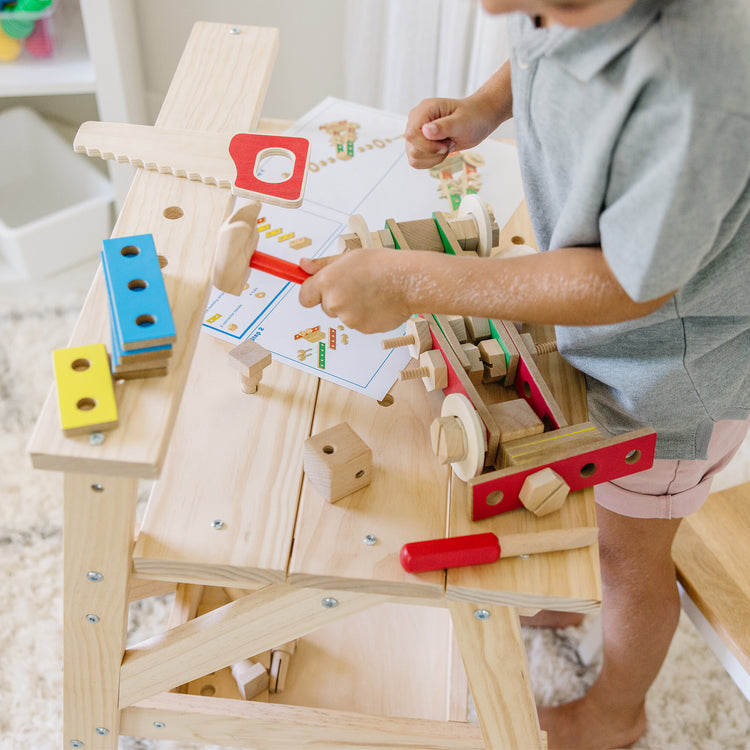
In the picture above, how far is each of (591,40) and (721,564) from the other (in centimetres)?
69

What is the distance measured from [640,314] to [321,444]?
10.7 inches

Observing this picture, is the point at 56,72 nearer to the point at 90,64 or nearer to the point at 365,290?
the point at 90,64

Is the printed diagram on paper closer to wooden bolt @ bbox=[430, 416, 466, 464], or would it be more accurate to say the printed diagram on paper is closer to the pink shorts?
wooden bolt @ bbox=[430, 416, 466, 464]

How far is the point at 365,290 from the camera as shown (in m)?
0.69

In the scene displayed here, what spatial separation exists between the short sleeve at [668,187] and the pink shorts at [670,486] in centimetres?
33

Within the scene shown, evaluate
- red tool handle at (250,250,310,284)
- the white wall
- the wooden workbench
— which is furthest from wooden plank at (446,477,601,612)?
the white wall

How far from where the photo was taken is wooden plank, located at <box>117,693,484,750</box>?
3.15ft

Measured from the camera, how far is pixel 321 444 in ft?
2.44

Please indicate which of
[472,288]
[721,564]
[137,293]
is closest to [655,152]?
[472,288]

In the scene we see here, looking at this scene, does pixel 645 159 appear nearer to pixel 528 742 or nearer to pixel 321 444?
pixel 321 444

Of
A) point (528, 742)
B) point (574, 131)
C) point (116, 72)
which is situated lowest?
point (528, 742)

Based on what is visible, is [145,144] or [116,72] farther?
[116,72]

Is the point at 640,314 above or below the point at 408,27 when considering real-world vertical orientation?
above

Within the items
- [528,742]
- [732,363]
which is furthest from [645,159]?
[528,742]
